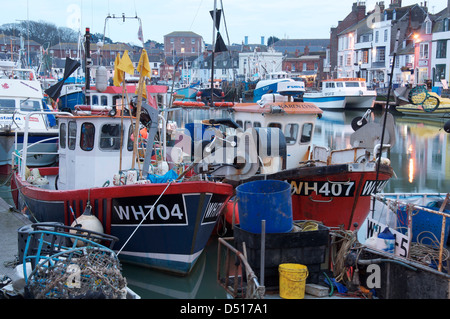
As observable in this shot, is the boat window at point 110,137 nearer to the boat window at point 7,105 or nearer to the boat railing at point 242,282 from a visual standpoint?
the boat railing at point 242,282

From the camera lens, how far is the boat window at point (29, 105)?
1977 cm

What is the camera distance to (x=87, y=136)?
984 cm

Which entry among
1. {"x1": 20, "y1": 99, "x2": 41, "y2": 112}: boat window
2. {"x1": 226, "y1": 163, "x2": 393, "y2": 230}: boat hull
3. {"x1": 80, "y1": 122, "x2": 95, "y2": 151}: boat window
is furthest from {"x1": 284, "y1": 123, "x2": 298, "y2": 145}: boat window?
{"x1": 20, "y1": 99, "x2": 41, "y2": 112}: boat window

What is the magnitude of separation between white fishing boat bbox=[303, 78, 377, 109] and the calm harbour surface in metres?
0.86

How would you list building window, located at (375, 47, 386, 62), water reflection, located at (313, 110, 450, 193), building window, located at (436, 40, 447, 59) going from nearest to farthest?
water reflection, located at (313, 110, 450, 193)
building window, located at (436, 40, 447, 59)
building window, located at (375, 47, 386, 62)

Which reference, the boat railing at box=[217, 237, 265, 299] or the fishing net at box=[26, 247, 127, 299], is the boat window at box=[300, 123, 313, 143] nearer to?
the boat railing at box=[217, 237, 265, 299]

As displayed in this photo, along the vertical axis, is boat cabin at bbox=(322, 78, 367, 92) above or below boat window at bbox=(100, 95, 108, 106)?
above

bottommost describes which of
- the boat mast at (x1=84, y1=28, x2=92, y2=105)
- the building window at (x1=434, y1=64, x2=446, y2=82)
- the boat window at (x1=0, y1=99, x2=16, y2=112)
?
the boat window at (x1=0, y1=99, x2=16, y2=112)

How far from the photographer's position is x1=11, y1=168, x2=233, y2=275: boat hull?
845 centimetres

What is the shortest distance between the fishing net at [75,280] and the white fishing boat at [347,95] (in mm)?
44148

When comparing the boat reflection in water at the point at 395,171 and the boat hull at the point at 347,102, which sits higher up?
the boat hull at the point at 347,102

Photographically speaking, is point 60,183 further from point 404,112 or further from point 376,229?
point 404,112

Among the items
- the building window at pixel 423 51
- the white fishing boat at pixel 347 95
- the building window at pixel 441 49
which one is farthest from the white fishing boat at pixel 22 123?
the building window at pixel 423 51
